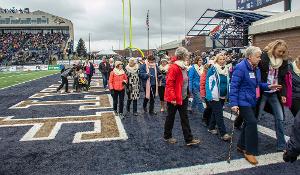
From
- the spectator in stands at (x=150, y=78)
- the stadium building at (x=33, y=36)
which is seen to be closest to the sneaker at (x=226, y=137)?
the spectator in stands at (x=150, y=78)

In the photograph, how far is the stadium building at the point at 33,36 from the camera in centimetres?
6838

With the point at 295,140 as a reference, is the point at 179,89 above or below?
above

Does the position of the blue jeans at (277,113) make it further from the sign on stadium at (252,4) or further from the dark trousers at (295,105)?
the sign on stadium at (252,4)

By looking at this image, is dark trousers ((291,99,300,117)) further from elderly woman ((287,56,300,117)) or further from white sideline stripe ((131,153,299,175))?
white sideline stripe ((131,153,299,175))

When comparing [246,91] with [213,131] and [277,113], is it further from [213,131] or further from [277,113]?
[213,131]

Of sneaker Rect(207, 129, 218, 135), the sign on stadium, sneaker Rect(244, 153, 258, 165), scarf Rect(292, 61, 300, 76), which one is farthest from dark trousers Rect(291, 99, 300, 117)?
the sign on stadium

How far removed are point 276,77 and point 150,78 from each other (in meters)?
5.28

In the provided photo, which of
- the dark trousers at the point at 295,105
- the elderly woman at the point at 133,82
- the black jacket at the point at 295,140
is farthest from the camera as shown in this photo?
the elderly woman at the point at 133,82

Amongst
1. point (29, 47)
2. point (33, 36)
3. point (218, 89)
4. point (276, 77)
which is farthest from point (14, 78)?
point (33, 36)

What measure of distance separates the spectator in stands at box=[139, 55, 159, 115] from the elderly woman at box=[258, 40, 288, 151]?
4.83 m

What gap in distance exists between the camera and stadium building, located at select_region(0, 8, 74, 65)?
2692 inches

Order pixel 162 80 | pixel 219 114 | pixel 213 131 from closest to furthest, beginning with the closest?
1. pixel 219 114
2. pixel 213 131
3. pixel 162 80

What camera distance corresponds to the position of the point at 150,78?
1100 cm

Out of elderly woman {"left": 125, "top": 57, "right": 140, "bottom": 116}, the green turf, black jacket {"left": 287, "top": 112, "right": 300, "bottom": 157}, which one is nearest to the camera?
black jacket {"left": 287, "top": 112, "right": 300, "bottom": 157}
